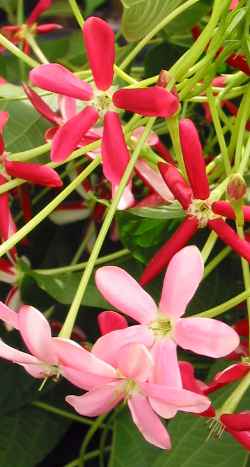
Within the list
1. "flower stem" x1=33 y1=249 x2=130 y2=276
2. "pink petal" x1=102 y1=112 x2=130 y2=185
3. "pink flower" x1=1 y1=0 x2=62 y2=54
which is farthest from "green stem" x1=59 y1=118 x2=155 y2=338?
"pink flower" x1=1 y1=0 x2=62 y2=54

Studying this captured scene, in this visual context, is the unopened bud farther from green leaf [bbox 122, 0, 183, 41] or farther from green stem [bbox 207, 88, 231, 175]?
green leaf [bbox 122, 0, 183, 41]

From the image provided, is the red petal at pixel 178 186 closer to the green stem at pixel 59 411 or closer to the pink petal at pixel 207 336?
the pink petal at pixel 207 336

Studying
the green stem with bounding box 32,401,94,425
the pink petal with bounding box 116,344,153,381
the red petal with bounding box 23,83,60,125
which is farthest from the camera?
the green stem with bounding box 32,401,94,425

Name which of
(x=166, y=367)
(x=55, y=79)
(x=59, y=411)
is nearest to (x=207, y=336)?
(x=166, y=367)

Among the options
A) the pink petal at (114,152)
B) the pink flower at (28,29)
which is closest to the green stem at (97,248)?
the pink petal at (114,152)

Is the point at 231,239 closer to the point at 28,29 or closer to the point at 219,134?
the point at 219,134
